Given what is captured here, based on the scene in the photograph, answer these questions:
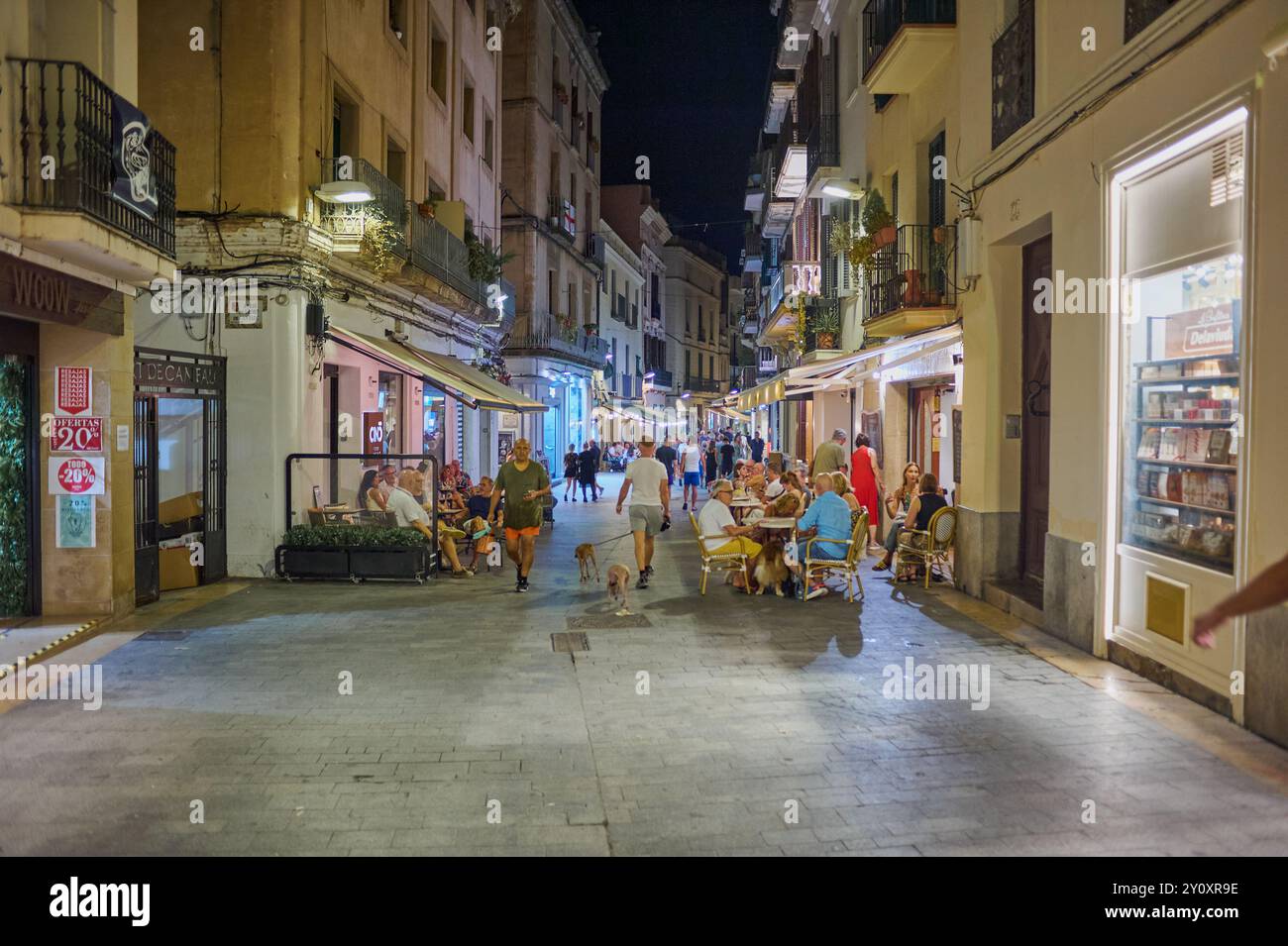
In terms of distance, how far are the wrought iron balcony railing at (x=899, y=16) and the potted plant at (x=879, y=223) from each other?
6.37 feet

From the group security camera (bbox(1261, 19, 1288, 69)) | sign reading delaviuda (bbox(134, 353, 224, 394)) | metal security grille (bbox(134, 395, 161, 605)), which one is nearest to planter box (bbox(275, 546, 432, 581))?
metal security grille (bbox(134, 395, 161, 605))

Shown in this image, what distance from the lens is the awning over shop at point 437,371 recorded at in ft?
45.3

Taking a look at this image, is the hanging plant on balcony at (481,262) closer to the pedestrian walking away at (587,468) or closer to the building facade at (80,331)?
the pedestrian walking away at (587,468)

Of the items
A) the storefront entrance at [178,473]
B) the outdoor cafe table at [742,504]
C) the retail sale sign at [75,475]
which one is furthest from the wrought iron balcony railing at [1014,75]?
the retail sale sign at [75,475]

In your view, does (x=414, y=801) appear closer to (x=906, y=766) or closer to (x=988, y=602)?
(x=906, y=766)

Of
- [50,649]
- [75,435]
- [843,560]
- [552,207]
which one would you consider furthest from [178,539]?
[552,207]

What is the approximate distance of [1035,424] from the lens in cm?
1075

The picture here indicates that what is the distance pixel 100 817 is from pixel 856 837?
11.6 ft

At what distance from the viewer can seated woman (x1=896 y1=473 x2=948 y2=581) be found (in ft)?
39.1

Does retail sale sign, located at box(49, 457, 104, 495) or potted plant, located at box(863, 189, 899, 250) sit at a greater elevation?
potted plant, located at box(863, 189, 899, 250)

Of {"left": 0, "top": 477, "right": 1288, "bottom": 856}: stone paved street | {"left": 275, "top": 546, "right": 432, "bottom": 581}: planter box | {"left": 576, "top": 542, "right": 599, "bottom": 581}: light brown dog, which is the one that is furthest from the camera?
{"left": 275, "top": 546, "right": 432, "bottom": 581}: planter box

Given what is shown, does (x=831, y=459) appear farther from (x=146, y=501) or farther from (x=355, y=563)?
(x=146, y=501)

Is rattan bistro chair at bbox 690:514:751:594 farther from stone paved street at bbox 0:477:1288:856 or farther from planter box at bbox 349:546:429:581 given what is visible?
planter box at bbox 349:546:429:581

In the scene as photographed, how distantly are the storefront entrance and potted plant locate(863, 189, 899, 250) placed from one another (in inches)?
360
